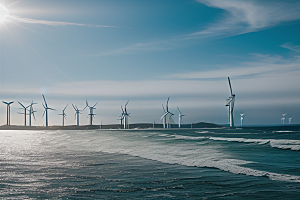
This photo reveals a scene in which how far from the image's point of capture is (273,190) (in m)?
14.8

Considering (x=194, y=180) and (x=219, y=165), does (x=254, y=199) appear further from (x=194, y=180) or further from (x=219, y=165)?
(x=219, y=165)

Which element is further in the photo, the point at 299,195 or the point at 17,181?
the point at 17,181

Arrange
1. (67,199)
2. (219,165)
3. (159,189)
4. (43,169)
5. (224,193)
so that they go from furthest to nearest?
(219,165) → (43,169) → (159,189) → (224,193) → (67,199)

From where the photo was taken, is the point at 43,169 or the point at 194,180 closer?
the point at 194,180

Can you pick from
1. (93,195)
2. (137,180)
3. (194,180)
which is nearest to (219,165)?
(194,180)

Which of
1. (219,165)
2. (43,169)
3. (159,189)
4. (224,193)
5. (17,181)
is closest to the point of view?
(224,193)

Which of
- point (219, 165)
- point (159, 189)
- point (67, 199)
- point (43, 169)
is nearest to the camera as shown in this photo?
point (67, 199)

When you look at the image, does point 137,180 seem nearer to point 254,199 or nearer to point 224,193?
point 224,193

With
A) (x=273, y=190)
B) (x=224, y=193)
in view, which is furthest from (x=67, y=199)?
(x=273, y=190)

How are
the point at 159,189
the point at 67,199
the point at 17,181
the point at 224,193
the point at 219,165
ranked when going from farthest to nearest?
the point at 219,165
the point at 17,181
the point at 159,189
the point at 224,193
the point at 67,199

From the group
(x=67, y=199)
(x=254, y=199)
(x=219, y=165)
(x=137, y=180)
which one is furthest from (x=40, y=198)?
(x=219, y=165)

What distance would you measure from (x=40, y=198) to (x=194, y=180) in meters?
8.40

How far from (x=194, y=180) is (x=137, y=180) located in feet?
10.5

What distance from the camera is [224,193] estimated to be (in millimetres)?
14188
